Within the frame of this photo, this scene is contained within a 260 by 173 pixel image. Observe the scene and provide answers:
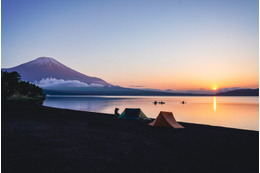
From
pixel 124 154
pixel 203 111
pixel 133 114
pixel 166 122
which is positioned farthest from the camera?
pixel 203 111

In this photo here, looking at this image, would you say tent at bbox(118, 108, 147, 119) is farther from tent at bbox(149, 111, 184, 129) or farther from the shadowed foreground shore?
the shadowed foreground shore

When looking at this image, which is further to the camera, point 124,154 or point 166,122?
point 166,122

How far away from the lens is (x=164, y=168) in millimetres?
6320

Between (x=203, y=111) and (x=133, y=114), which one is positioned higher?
(x=133, y=114)

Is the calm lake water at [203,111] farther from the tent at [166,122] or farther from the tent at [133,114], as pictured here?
the tent at [166,122]

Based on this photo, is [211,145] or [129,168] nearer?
[129,168]

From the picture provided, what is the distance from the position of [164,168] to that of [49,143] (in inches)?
207

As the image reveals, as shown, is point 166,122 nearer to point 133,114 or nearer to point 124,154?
point 133,114

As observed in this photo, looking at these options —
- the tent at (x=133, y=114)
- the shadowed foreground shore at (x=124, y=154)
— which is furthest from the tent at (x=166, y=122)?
the tent at (x=133, y=114)

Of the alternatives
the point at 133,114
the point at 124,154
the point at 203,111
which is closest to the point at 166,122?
the point at 133,114

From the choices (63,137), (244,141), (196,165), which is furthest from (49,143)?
(244,141)

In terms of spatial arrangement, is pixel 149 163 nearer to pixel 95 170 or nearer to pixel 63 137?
pixel 95 170

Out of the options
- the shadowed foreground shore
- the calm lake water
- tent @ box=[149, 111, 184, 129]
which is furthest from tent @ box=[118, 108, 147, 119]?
the calm lake water

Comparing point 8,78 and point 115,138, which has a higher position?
point 8,78
